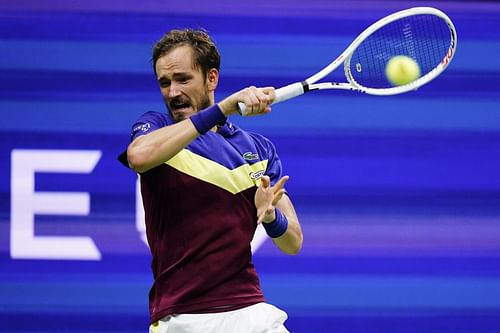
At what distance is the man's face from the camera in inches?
135

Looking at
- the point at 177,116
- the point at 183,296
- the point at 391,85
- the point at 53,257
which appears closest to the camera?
the point at 183,296

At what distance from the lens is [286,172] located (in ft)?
15.2

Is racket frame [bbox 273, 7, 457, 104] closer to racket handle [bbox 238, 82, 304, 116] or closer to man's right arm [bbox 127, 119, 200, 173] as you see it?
racket handle [bbox 238, 82, 304, 116]

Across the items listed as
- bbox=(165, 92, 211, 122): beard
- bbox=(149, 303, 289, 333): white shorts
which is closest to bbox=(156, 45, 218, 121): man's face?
bbox=(165, 92, 211, 122): beard

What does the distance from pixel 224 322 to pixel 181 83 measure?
31.4 inches

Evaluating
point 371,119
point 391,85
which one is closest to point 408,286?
point 371,119

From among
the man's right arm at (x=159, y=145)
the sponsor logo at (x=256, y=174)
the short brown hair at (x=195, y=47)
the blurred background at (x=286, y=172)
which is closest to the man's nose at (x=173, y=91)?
the short brown hair at (x=195, y=47)

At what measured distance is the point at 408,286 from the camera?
4.64 m

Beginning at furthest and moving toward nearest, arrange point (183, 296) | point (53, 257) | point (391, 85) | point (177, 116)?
point (53, 257)
point (391, 85)
point (177, 116)
point (183, 296)

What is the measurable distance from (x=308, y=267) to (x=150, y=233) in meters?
1.40

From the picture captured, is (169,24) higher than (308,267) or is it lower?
higher

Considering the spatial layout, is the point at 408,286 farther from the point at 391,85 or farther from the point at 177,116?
the point at 177,116

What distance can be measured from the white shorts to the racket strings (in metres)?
1.10

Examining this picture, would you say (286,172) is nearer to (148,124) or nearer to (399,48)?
(399,48)
